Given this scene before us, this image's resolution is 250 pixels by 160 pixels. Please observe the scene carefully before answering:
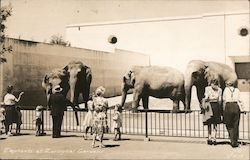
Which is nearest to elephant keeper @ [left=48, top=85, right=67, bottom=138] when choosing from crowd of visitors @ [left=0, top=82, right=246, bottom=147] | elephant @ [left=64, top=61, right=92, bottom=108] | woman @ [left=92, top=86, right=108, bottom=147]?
crowd of visitors @ [left=0, top=82, right=246, bottom=147]

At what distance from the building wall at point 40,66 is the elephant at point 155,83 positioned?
13.4 feet

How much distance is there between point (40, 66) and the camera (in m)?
18.1

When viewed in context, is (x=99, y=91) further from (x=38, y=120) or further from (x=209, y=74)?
(x=209, y=74)

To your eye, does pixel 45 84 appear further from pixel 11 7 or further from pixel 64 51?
pixel 64 51

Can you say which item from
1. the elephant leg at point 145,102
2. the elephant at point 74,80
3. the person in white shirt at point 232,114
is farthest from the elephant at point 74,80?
the person in white shirt at point 232,114

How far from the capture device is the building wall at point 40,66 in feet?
53.3

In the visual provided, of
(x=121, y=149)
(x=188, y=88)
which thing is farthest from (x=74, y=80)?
(x=121, y=149)

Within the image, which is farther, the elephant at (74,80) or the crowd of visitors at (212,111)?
the elephant at (74,80)

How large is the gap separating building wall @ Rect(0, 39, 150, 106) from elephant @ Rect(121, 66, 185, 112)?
161 inches

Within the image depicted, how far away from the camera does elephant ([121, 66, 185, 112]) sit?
1638 cm

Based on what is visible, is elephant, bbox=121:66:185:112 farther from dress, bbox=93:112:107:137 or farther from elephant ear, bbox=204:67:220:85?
dress, bbox=93:112:107:137

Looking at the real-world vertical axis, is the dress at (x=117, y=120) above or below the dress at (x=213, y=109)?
below

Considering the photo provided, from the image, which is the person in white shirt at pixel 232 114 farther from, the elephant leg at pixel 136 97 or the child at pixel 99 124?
the elephant leg at pixel 136 97

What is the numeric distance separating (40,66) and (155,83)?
5355mm
